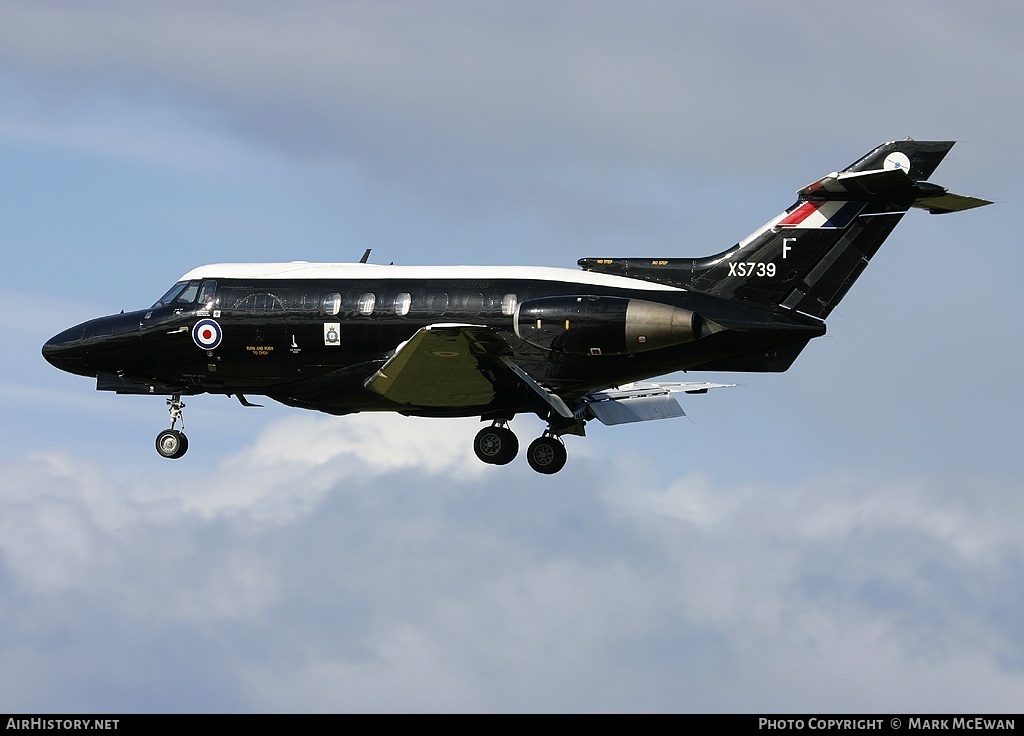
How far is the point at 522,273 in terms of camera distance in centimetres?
3881

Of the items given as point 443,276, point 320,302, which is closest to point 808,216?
point 443,276

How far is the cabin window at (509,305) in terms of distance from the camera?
38.2m

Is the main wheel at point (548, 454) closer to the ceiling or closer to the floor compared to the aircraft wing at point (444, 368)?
closer to the floor

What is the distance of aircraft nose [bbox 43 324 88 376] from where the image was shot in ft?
136

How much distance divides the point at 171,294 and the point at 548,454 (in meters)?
10.2

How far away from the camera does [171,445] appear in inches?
1636

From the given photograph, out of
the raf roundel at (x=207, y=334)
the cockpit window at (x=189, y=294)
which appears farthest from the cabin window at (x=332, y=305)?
the cockpit window at (x=189, y=294)

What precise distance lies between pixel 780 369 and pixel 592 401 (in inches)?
213

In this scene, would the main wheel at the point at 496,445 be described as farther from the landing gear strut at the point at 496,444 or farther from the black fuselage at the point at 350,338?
the black fuselage at the point at 350,338

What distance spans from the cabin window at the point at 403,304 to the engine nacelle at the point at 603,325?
2.84 meters

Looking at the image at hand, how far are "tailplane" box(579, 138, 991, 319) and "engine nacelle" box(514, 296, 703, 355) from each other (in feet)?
6.83

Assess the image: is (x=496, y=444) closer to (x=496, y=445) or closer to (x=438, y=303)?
(x=496, y=445)

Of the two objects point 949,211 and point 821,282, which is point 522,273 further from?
point 949,211

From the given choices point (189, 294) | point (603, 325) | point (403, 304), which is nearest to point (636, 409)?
point (603, 325)
